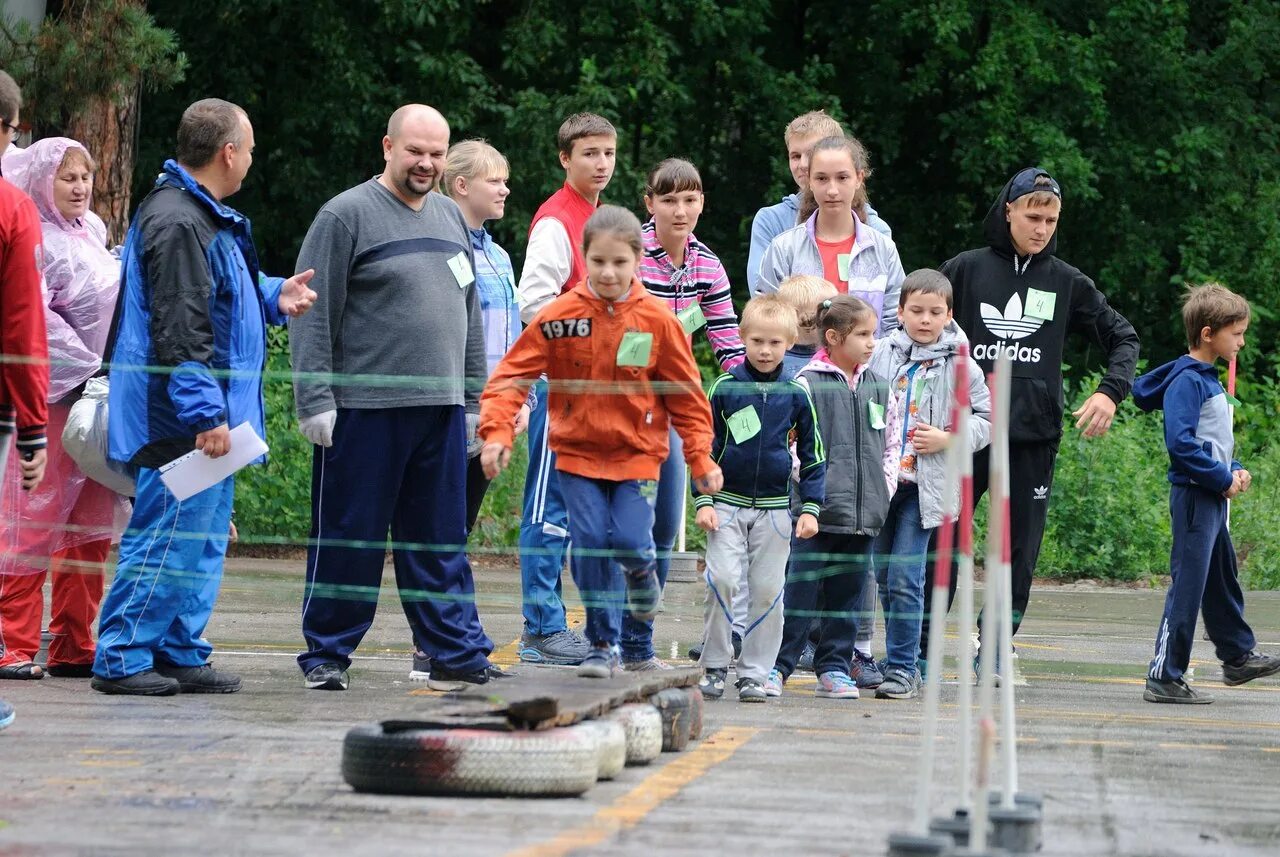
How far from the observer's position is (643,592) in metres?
7.39

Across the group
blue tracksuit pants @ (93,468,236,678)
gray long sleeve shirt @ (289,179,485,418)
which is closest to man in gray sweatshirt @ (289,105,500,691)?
gray long sleeve shirt @ (289,179,485,418)

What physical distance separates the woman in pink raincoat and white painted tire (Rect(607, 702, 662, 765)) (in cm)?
309

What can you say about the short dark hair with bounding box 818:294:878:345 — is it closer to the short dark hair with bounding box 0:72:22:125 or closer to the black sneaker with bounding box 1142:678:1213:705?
the black sneaker with bounding box 1142:678:1213:705

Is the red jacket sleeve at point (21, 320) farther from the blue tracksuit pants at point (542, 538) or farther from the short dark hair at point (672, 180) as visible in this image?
the short dark hair at point (672, 180)

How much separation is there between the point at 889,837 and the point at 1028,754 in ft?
7.35

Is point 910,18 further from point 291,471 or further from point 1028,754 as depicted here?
point 1028,754

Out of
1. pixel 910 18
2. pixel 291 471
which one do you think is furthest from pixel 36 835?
pixel 910 18

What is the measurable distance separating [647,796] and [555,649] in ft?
10.1

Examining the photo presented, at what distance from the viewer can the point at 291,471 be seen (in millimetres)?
14828

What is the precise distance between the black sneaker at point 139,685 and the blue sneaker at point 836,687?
108 inches

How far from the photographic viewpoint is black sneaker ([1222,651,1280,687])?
8977 millimetres

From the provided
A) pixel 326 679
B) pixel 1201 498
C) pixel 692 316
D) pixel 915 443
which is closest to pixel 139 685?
pixel 326 679

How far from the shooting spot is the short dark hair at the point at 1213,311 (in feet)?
29.1

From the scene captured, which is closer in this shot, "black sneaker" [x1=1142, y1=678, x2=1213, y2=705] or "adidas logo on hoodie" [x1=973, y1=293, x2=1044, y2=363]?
"black sneaker" [x1=1142, y1=678, x2=1213, y2=705]
